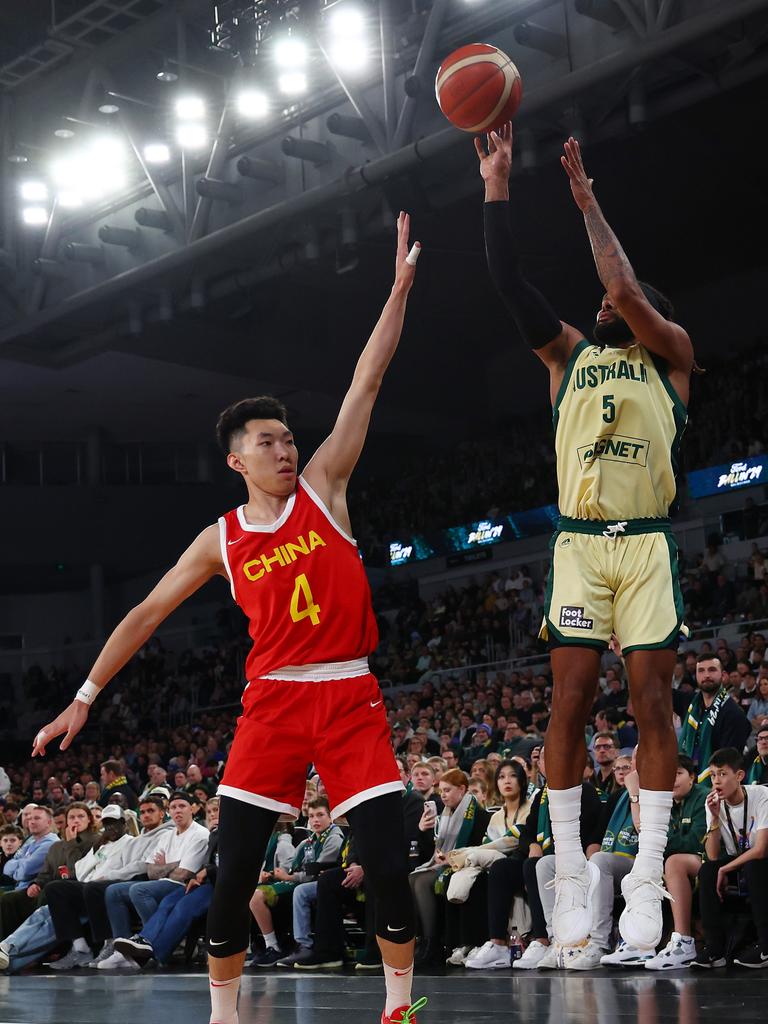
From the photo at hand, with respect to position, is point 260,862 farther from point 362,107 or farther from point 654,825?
point 362,107

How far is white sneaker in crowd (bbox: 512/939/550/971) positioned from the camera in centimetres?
854

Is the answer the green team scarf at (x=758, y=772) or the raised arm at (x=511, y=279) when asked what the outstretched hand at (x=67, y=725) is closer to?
the raised arm at (x=511, y=279)

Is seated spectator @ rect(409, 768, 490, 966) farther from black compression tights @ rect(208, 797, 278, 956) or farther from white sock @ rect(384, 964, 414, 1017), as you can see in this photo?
black compression tights @ rect(208, 797, 278, 956)

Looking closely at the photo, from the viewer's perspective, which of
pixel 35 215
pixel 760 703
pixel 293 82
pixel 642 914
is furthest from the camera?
pixel 35 215

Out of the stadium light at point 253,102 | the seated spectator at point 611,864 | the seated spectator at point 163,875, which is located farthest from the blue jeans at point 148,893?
the stadium light at point 253,102

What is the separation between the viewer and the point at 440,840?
984 centimetres

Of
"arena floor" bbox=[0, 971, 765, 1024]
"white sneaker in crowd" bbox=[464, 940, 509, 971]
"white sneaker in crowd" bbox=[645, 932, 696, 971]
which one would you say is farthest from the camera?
"white sneaker in crowd" bbox=[464, 940, 509, 971]

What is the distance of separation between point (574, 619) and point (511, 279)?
4.28ft

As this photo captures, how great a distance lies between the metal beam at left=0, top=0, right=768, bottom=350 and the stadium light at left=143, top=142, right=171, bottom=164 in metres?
1.43

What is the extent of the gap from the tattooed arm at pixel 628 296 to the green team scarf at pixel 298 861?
22.1 ft

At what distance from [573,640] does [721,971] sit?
4.05 m

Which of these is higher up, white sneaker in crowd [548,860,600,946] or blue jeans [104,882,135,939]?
white sneaker in crowd [548,860,600,946]

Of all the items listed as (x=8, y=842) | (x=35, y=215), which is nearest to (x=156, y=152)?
(x=35, y=215)

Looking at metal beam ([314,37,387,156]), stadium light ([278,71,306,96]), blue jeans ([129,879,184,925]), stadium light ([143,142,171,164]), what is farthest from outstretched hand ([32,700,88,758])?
stadium light ([143,142,171,164])
